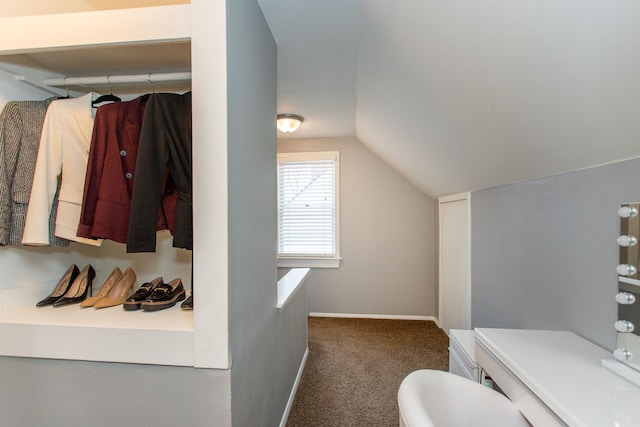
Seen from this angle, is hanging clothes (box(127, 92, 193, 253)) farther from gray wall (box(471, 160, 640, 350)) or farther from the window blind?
the window blind

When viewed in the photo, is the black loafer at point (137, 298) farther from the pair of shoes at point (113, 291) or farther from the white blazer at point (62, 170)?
the white blazer at point (62, 170)

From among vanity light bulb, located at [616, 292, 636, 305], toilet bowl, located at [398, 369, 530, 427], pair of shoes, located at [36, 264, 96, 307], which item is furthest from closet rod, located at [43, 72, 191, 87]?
vanity light bulb, located at [616, 292, 636, 305]

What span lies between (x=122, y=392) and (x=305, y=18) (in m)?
1.78

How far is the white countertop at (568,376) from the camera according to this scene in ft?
2.18

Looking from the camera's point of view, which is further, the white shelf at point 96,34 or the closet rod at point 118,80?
the closet rod at point 118,80

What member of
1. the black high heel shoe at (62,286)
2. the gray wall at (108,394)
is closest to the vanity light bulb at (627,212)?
the gray wall at (108,394)

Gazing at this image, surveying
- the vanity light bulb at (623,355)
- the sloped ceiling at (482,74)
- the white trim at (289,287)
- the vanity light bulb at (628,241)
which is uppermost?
the sloped ceiling at (482,74)

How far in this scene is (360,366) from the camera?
2373 mm

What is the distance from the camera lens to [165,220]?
3.80 feet

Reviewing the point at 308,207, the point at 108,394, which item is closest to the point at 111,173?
the point at 108,394

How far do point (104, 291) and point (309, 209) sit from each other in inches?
97.2

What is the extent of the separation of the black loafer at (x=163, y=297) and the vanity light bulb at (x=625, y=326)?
163cm

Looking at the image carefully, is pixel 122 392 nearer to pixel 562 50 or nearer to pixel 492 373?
pixel 492 373

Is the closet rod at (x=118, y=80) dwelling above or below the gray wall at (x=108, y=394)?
above
